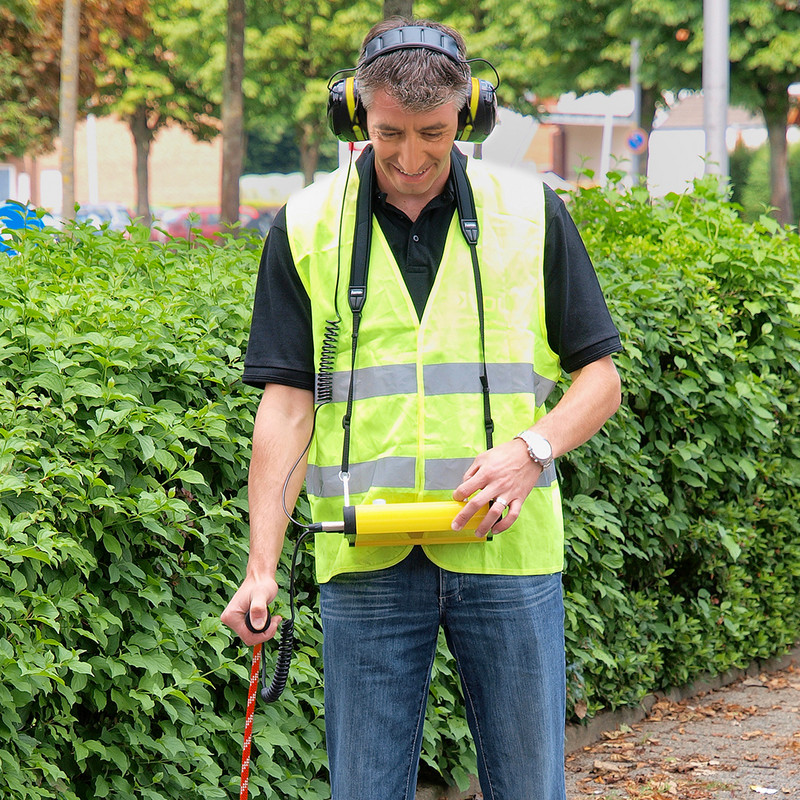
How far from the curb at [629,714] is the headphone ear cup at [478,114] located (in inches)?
93.8

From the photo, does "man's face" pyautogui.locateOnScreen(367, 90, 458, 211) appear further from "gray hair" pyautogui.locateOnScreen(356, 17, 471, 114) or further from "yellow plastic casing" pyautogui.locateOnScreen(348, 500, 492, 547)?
"yellow plastic casing" pyautogui.locateOnScreen(348, 500, 492, 547)

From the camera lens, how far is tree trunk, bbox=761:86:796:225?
2288 centimetres

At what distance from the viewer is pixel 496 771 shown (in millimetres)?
2408

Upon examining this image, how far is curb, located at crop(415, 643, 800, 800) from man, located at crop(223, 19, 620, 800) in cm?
166

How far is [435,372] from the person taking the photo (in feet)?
7.61

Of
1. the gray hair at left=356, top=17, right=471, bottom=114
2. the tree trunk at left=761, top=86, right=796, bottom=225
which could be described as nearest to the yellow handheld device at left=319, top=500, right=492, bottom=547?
the gray hair at left=356, top=17, right=471, bottom=114

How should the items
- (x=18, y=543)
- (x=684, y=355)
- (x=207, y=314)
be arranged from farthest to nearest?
(x=684, y=355) → (x=207, y=314) → (x=18, y=543)

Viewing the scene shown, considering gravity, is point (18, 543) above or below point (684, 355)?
below

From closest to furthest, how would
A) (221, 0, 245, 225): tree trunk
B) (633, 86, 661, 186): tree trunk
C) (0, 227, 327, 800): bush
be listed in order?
(0, 227, 327, 800): bush, (221, 0, 245, 225): tree trunk, (633, 86, 661, 186): tree trunk

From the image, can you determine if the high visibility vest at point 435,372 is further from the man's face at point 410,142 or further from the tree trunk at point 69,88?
the tree trunk at point 69,88

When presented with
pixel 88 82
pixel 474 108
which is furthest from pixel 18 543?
pixel 88 82

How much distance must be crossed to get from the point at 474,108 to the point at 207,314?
4.30 feet

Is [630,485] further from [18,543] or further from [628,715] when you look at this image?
[18,543]

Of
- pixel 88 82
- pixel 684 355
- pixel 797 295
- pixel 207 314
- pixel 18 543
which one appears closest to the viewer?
pixel 18 543
